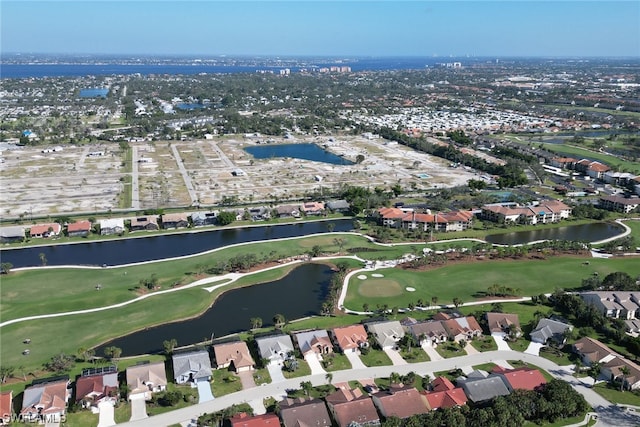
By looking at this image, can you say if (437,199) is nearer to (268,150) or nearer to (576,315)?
(576,315)

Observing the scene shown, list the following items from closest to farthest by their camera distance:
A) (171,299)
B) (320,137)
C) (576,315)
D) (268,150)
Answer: (576,315) → (171,299) → (268,150) → (320,137)

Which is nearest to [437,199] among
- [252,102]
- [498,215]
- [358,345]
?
[498,215]

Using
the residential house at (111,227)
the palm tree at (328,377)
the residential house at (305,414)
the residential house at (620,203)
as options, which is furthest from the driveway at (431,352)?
the residential house at (620,203)

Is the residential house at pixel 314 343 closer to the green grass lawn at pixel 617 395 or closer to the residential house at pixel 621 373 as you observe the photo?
the green grass lawn at pixel 617 395

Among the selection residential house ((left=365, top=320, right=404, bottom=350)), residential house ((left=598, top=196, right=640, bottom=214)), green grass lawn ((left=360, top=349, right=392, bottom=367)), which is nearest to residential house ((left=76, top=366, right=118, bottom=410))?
green grass lawn ((left=360, top=349, right=392, bottom=367))

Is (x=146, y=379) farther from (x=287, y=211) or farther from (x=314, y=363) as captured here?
(x=287, y=211)

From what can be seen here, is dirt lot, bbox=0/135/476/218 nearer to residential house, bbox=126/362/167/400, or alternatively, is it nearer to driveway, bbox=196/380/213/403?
residential house, bbox=126/362/167/400
